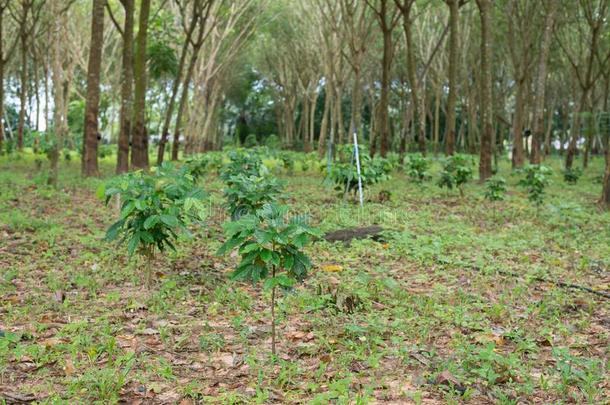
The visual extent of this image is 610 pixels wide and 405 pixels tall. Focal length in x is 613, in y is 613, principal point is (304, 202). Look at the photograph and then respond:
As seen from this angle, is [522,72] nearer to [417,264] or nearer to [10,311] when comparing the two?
[417,264]

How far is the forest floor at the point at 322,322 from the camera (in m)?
3.93

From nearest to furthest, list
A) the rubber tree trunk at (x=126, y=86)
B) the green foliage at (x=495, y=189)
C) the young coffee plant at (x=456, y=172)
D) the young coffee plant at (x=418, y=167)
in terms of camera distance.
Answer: the green foliage at (x=495, y=189) < the young coffee plant at (x=456, y=172) < the rubber tree trunk at (x=126, y=86) < the young coffee plant at (x=418, y=167)

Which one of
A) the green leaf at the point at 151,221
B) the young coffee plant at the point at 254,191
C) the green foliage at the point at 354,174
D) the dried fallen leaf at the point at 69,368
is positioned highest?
the green foliage at the point at 354,174

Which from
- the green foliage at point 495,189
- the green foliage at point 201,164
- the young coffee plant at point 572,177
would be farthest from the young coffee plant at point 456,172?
the young coffee plant at point 572,177

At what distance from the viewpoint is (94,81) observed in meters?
13.5

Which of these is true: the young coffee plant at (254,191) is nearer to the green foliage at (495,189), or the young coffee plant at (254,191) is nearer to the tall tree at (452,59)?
the green foliage at (495,189)

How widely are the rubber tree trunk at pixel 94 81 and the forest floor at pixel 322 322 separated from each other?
518 cm

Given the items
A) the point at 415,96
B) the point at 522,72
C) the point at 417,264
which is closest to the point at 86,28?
the point at 415,96

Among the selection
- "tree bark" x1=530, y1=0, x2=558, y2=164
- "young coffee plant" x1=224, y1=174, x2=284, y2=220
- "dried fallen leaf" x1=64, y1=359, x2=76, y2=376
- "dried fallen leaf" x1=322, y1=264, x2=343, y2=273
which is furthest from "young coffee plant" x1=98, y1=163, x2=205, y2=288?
"tree bark" x1=530, y1=0, x2=558, y2=164

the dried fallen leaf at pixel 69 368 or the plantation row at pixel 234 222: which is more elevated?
the plantation row at pixel 234 222

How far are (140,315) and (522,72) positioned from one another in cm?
1957

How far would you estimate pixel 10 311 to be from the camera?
520cm

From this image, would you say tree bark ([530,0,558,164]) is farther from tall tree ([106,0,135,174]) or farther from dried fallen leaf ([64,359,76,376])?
dried fallen leaf ([64,359,76,376])

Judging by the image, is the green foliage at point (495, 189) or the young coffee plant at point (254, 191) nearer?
the young coffee plant at point (254, 191)
